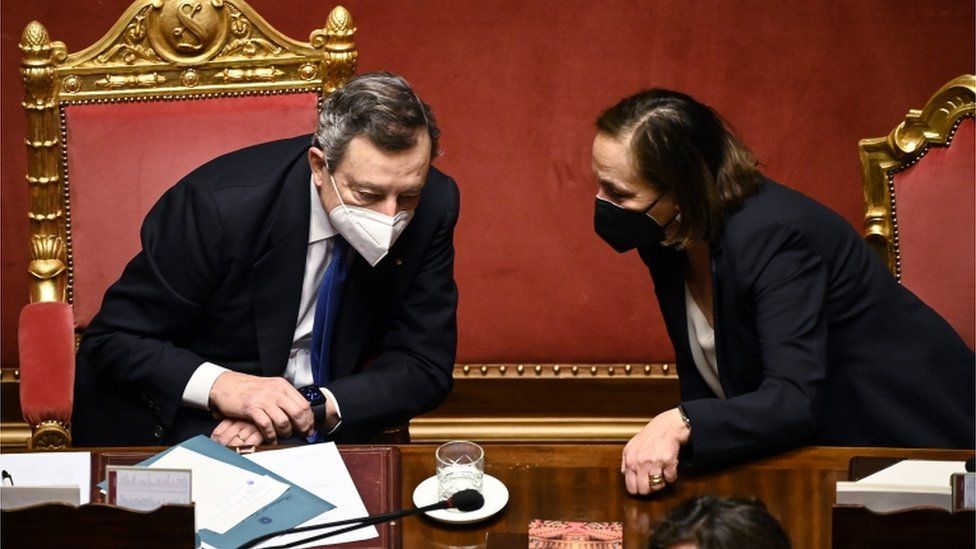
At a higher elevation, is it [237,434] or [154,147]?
[154,147]

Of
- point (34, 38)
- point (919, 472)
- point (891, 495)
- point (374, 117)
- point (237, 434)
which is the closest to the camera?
point (891, 495)

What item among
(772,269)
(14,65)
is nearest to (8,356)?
(14,65)

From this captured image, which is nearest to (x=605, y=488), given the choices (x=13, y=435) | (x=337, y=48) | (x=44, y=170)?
(x=337, y=48)

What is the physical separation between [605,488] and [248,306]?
0.86 metres

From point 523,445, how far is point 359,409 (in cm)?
41

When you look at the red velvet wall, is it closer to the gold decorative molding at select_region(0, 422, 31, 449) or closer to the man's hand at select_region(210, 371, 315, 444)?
the gold decorative molding at select_region(0, 422, 31, 449)

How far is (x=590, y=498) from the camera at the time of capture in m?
2.04

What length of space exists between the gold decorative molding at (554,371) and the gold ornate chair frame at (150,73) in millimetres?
1306

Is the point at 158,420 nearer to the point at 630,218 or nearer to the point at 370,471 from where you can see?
the point at 370,471

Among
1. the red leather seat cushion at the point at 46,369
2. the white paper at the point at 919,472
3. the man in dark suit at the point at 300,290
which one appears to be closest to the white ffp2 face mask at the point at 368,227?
the man in dark suit at the point at 300,290

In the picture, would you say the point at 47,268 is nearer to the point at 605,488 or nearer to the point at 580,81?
the point at 605,488

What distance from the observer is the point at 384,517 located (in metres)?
1.92

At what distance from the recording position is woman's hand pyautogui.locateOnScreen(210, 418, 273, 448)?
224 cm

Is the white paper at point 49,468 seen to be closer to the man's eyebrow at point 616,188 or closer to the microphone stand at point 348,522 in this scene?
the microphone stand at point 348,522
